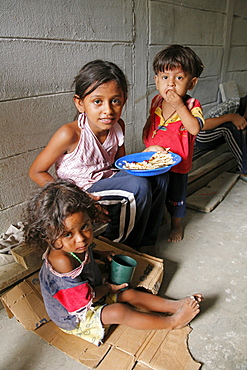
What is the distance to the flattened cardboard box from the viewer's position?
4.26ft

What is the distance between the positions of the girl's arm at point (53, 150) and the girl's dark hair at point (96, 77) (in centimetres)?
23

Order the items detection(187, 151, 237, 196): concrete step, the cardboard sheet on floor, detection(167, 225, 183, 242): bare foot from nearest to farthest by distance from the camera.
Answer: detection(167, 225, 183, 242): bare foot
the cardboard sheet on floor
detection(187, 151, 237, 196): concrete step

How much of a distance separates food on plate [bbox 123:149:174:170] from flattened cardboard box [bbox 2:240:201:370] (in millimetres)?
698

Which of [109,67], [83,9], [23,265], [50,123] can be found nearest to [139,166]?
[109,67]

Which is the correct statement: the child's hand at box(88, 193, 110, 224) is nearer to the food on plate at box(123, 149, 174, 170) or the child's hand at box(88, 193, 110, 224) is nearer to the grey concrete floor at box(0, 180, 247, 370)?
the food on plate at box(123, 149, 174, 170)

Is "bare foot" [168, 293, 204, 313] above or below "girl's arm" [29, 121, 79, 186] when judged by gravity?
below

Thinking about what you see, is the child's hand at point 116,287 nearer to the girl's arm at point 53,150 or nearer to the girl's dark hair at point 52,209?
the girl's dark hair at point 52,209

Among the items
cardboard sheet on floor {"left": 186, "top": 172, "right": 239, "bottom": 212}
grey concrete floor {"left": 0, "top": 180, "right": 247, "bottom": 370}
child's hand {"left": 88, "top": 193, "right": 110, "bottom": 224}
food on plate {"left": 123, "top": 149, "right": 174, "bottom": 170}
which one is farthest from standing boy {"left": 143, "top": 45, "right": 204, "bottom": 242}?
child's hand {"left": 88, "top": 193, "right": 110, "bottom": 224}

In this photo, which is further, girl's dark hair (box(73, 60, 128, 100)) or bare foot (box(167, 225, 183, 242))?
bare foot (box(167, 225, 183, 242))

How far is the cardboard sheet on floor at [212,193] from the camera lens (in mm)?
2725

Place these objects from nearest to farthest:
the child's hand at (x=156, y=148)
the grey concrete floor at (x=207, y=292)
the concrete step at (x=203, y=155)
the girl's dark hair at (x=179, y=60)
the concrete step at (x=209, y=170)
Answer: the grey concrete floor at (x=207, y=292), the girl's dark hair at (x=179, y=60), the child's hand at (x=156, y=148), the concrete step at (x=209, y=170), the concrete step at (x=203, y=155)

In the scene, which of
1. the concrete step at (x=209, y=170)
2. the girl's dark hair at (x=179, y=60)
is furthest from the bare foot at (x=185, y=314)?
the concrete step at (x=209, y=170)

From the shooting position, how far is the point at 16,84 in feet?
5.78

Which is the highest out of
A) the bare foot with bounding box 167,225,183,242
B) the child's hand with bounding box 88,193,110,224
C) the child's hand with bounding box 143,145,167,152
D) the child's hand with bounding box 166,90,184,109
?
the child's hand with bounding box 166,90,184,109
